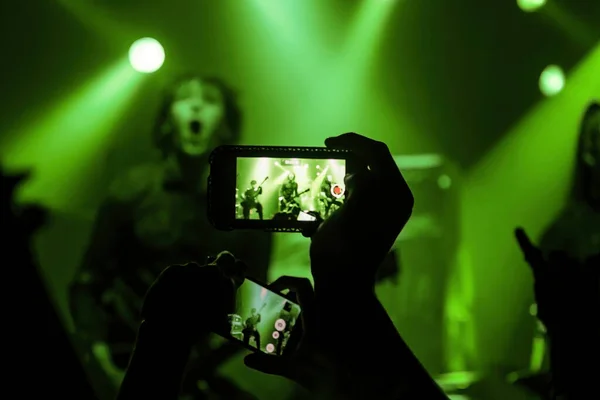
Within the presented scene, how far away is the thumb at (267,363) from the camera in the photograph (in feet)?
1.31

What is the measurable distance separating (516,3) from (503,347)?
1282 mm

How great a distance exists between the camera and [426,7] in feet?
6.46

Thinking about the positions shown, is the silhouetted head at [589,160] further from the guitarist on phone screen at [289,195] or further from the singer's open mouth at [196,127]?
the guitarist on phone screen at [289,195]

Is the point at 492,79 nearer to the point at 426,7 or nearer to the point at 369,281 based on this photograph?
the point at 426,7

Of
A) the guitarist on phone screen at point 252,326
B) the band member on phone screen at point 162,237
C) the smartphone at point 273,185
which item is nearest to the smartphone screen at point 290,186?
the smartphone at point 273,185

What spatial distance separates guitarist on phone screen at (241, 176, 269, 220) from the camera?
2.01 ft

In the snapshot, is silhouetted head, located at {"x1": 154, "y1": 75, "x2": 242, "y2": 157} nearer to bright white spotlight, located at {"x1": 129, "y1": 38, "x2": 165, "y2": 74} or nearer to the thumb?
bright white spotlight, located at {"x1": 129, "y1": 38, "x2": 165, "y2": 74}

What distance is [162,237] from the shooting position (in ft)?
5.68

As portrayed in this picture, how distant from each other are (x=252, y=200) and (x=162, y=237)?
3.87 feet

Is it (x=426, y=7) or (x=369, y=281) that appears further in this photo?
(x=426, y=7)

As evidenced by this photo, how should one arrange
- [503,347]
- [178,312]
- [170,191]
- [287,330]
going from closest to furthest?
[178,312] < [287,330] < [170,191] < [503,347]

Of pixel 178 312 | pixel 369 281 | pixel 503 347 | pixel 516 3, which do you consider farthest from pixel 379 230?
pixel 516 3

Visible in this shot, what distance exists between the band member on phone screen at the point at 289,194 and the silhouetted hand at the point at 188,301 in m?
0.27

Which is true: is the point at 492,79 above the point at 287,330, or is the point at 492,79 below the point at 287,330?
above
